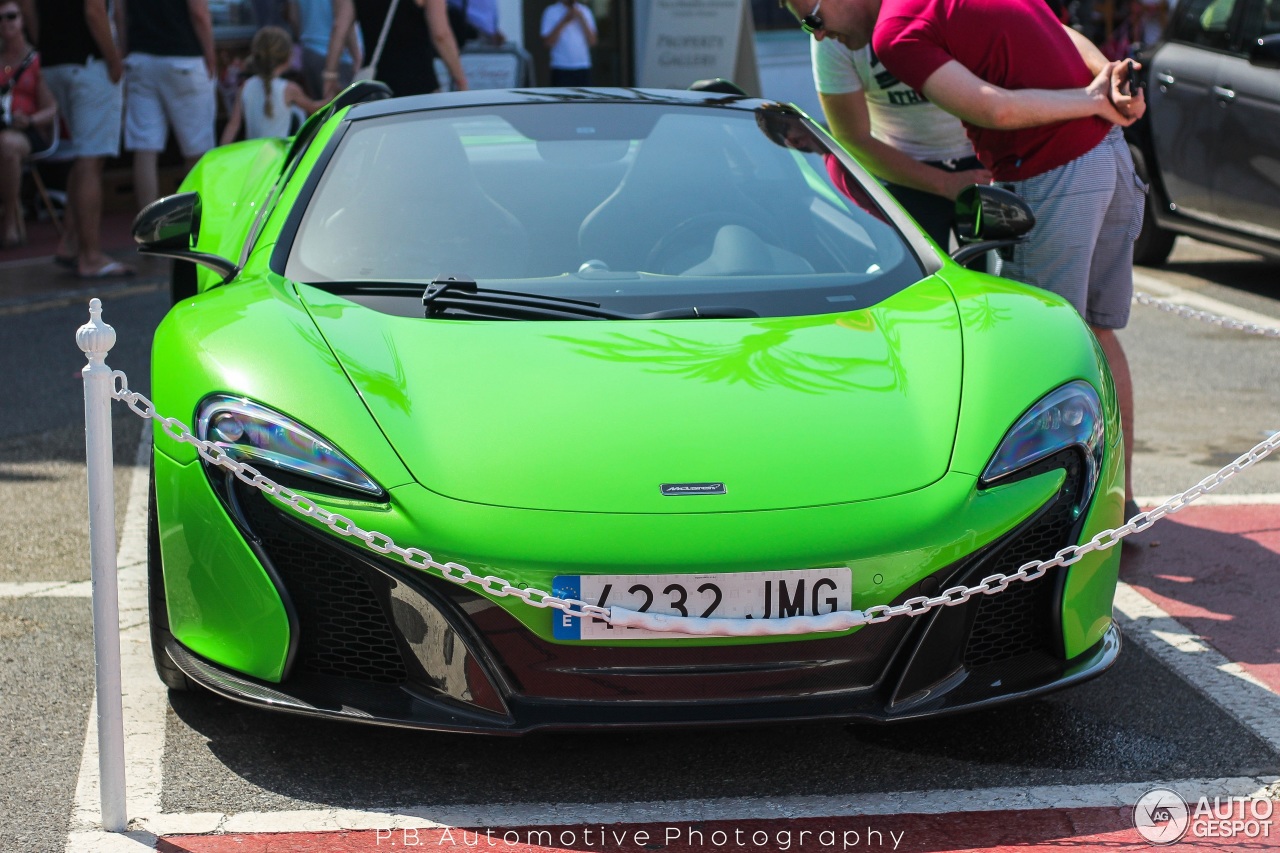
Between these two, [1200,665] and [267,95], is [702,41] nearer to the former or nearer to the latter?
[267,95]

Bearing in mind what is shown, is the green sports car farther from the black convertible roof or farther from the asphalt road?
the black convertible roof

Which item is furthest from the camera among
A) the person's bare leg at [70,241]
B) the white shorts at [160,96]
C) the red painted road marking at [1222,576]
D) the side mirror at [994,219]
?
the white shorts at [160,96]

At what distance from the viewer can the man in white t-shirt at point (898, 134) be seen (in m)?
5.36

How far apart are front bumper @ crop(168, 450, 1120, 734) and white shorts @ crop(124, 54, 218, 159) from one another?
7.25 meters

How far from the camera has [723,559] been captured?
2.93 meters

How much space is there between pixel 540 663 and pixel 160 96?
7.73m

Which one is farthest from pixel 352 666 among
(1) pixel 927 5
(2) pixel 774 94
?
(2) pixel 774 94

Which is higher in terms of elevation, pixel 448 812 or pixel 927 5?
pixel 927 5

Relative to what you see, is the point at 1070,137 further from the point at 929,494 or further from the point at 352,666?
the point at 352,666

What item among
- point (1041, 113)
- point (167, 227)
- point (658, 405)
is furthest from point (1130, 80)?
point (167, 227)

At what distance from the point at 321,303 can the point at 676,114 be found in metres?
1.33

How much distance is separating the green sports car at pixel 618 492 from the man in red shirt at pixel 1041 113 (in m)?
0.82

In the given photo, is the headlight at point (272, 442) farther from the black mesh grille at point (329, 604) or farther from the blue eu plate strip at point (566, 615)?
the blue eu plate strip at point (566, 615)

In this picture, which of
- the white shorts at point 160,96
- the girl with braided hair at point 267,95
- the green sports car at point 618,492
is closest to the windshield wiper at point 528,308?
the green sports car at point 618,492
